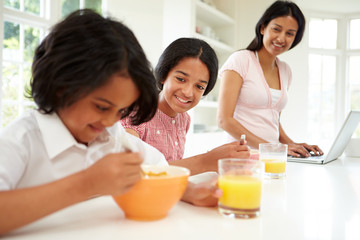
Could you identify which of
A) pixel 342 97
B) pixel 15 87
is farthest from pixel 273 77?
pixel 342 97

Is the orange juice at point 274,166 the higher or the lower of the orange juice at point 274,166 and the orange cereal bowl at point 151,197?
the lower

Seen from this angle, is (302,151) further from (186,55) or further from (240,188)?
(240,188)

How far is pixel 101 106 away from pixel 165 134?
0.79 m

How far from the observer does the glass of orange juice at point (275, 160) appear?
1224 millimetres

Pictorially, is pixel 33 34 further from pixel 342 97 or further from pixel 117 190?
pixel 342 97

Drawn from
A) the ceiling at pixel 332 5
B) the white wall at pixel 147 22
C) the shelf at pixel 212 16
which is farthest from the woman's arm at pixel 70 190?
the ceiling at pixel 332 5

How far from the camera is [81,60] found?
0.73 meters

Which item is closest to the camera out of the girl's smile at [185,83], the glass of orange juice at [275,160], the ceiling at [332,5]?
the glass of orange juice at [275,160]

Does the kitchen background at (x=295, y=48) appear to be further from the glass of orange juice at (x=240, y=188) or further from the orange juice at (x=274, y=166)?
the glass of orange juice at (x=240, y=188)

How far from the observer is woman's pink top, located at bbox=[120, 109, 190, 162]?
57.9 inches

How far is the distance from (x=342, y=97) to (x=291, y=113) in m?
1.23

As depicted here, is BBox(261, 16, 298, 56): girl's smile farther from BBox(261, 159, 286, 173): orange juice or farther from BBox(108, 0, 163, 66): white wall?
BBox(108, 0, 163, 66): white wall

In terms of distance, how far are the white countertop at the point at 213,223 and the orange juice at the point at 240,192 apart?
1.3 inches

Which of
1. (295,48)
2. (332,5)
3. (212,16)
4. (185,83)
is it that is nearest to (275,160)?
(185,83)
